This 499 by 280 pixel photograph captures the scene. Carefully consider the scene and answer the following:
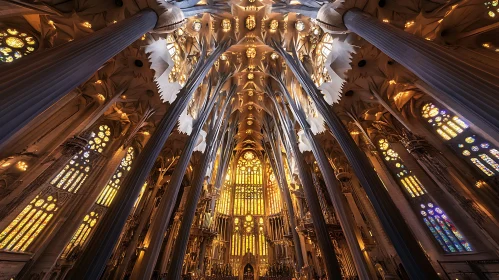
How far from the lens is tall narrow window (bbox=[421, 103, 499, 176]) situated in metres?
8.03

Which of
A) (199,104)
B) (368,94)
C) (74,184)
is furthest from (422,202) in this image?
(74,184)

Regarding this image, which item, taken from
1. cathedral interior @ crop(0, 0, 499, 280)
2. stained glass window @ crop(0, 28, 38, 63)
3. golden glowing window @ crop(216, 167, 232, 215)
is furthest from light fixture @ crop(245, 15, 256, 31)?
golden glowing window @ crop(216, 167, 232, 215)

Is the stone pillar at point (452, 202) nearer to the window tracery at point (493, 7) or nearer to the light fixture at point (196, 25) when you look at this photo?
the window tracery at point (493, 7)

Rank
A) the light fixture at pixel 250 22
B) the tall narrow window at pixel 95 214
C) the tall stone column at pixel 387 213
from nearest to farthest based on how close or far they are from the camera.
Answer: the tall stone column at pixel 387 213
the tall narrow window at pixel 95 214
the light fixture at pixel 250 22

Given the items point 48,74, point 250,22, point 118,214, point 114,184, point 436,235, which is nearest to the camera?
point 48,74

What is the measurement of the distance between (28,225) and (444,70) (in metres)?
15.8

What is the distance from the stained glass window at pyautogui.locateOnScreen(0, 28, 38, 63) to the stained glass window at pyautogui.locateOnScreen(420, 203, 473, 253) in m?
20.2

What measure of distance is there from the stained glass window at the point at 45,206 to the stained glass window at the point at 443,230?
684 inches

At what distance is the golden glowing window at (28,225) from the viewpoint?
8008mm

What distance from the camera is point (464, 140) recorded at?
895 cm

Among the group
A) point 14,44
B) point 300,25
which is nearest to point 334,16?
point 300,25

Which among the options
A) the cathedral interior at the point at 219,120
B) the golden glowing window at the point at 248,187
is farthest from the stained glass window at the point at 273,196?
the cathedral interior at the point at 219,120

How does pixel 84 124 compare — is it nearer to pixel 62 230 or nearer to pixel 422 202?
pixel 62 230

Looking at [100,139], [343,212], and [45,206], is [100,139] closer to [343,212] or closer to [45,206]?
[45,206]
